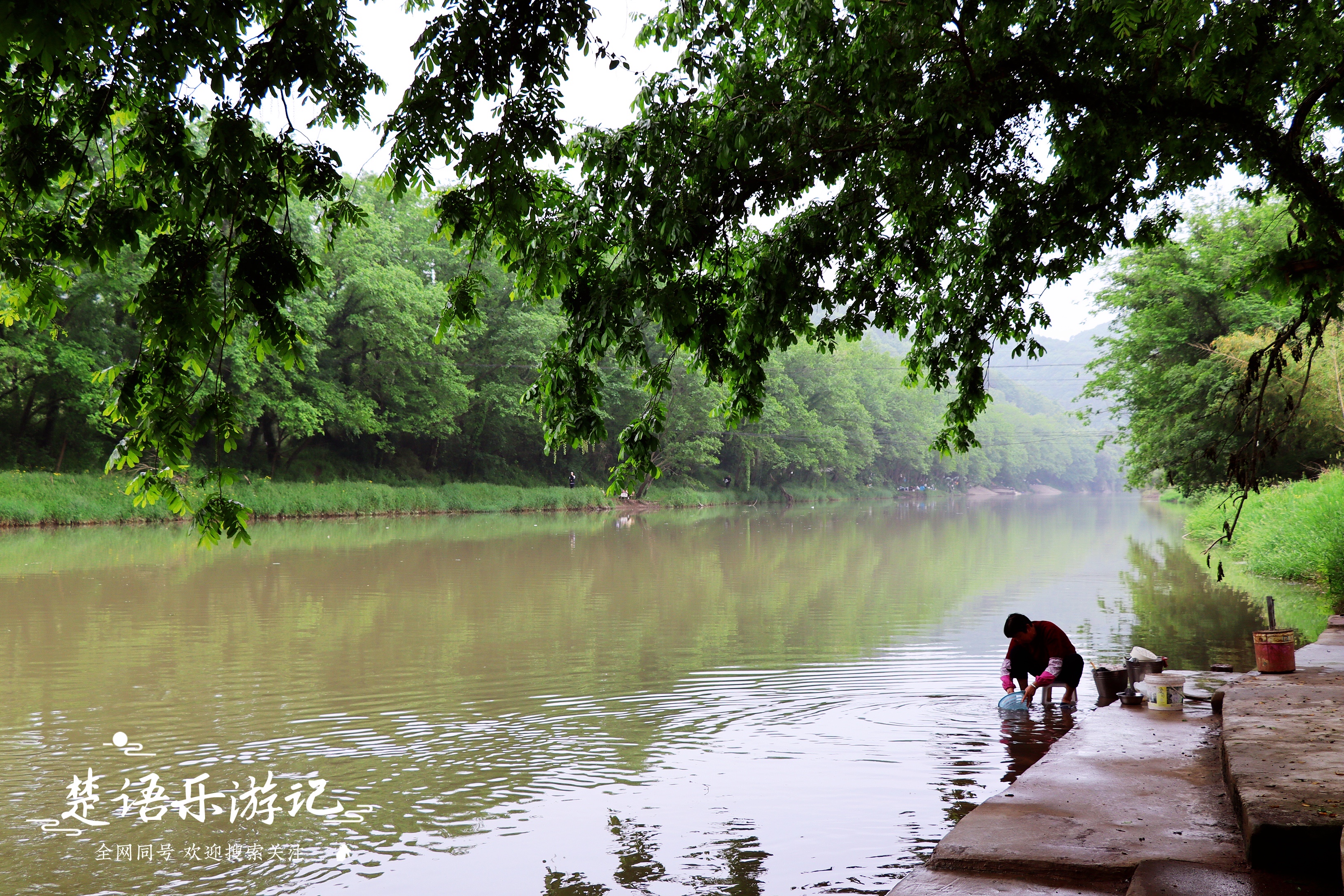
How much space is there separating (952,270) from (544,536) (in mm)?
24392

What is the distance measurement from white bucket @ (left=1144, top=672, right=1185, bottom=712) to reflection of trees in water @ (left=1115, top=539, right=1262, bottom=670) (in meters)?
3.66

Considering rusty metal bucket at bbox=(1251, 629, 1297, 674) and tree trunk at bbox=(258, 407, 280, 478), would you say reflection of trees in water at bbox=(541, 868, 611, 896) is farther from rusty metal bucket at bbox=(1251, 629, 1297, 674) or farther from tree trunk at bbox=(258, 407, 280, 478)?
tree trunk at bbox=(258, 407, 280, 478)

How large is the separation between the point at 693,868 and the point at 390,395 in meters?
45.5

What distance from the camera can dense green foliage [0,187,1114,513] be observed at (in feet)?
120

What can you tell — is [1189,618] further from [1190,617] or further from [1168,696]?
[1168,696]

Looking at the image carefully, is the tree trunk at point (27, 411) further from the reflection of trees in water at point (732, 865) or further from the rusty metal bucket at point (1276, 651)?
the rusty metal bucket at point (1276, 651)

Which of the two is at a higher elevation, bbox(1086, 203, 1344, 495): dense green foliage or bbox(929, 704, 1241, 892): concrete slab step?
bbox(1086, 203, 1344, 495): dense green foliage

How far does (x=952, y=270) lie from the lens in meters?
9.62

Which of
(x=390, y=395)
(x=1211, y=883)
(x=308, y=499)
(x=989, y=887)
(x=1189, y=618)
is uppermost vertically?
(x=390, y=395)

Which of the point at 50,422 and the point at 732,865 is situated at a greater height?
the point at 50,422

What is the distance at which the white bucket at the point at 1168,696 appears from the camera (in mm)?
8117

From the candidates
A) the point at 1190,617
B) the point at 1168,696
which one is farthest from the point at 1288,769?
the point at 1190,617

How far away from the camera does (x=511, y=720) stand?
897 cm

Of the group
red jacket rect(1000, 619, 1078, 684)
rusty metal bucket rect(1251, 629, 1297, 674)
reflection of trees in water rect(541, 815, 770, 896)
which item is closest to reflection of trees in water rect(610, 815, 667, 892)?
reflection of trees in water rect(541, 815, 770, 896)
